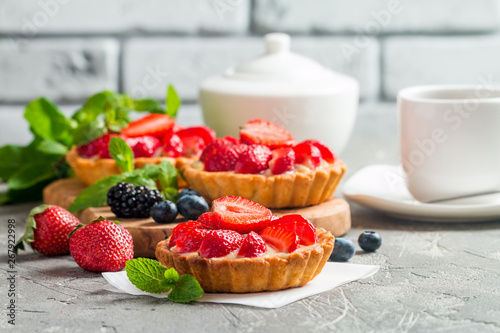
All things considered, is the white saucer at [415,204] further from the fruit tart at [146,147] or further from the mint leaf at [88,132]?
the mint leaf at [88,132]

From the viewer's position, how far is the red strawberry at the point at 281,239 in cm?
122

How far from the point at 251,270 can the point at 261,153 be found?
0.49 m

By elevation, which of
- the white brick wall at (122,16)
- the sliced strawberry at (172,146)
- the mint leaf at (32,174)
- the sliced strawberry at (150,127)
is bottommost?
the mint leaf at (32,174)

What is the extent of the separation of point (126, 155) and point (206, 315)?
684mm

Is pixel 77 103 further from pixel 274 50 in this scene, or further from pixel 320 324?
pixel 320 324

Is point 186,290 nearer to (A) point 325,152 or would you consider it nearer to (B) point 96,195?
(B) point 96,195

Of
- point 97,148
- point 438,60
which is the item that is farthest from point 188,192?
point 438,60

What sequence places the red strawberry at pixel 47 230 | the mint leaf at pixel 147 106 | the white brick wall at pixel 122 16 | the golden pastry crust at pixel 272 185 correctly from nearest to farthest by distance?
1. the red strawberry at pixel 47 230
2. the golden pastry crust at pixel 272 185
3. the mint leaf at pixel 147 106
4. the white brick wall at pixel 122 16

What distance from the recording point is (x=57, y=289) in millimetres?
1277

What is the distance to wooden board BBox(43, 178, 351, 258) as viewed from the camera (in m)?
1.49

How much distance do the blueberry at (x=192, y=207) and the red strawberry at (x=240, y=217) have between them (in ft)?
0.74

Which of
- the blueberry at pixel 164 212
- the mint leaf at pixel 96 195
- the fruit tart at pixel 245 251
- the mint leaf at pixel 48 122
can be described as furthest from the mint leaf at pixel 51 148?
the fruit tart at pixel 245 251

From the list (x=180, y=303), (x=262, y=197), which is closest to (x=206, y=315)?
(x=180, y=303)

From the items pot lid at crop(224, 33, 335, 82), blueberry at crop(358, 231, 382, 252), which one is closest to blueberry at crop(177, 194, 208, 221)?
blueberry at crop(358, 231, 382, 252)
